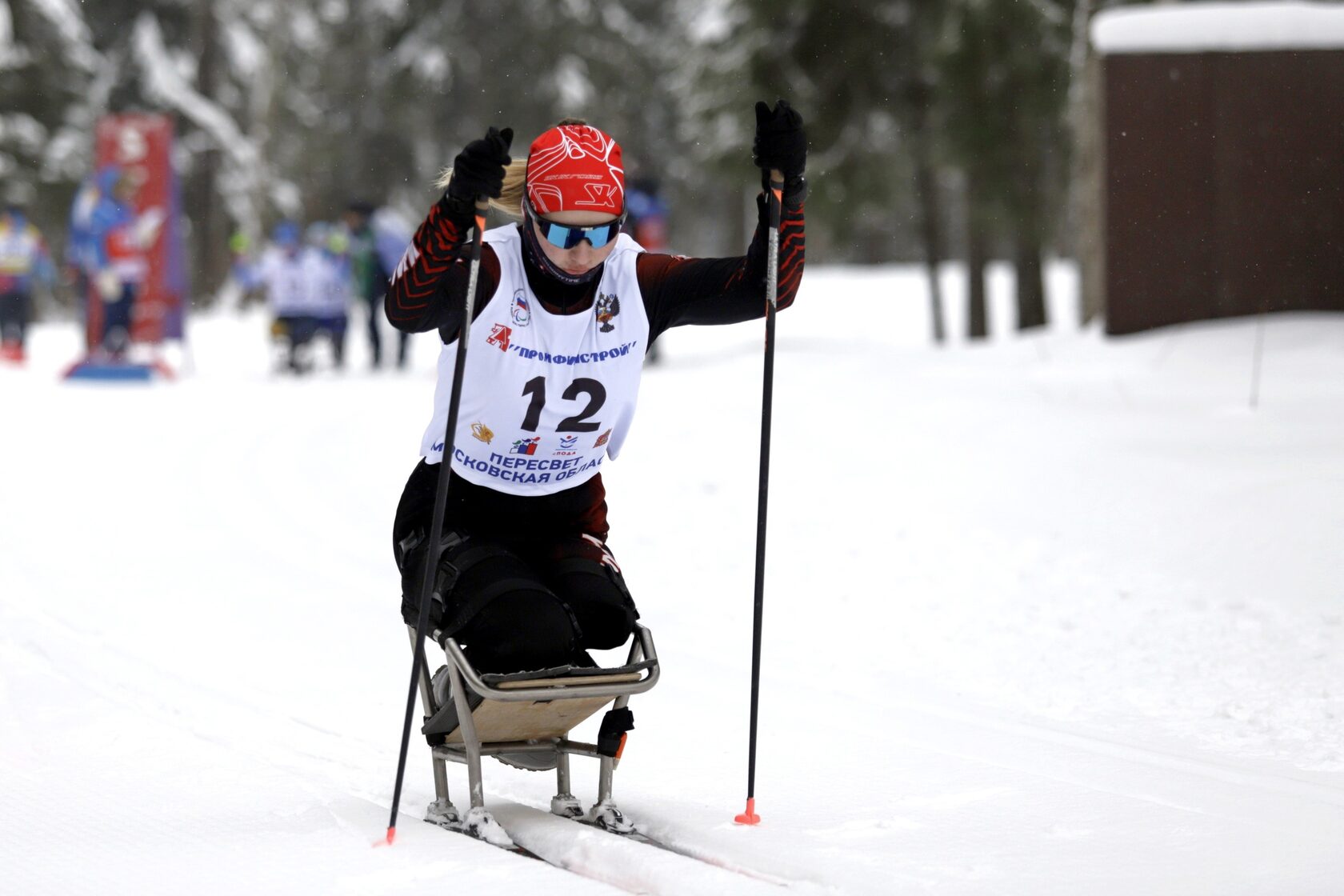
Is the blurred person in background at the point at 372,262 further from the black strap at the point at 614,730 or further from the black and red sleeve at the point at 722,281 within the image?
the black strap at the point at 614,730

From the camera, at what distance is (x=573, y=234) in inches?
151

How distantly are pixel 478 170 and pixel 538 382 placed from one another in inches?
22.3

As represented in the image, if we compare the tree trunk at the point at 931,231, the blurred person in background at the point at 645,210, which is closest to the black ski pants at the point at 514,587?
the blurred person in background at the point at 645,210

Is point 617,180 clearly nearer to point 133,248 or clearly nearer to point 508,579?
point 508,579

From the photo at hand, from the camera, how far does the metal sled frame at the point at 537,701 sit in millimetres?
3787

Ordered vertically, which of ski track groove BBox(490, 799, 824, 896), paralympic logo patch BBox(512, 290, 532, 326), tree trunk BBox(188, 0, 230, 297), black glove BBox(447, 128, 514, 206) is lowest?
ski track groove BBox(490, 799, 824, 896)

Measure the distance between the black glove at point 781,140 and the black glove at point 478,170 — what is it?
2.23ft

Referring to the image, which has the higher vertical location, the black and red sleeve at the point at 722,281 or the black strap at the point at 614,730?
the black and red sleeve at the point at 722,281

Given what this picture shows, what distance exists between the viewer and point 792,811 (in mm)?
4273

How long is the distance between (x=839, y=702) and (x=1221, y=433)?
175 inches

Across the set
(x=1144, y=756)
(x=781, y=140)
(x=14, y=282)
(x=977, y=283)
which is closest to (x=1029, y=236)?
(x=977, y=283)

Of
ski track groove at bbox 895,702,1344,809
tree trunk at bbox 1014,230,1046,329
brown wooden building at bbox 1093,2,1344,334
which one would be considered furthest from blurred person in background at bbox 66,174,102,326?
ski track groove at bbox 895,702,1344,809

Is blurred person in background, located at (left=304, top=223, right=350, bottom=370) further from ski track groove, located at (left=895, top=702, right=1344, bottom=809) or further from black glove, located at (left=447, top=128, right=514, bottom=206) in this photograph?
black glove, located at (left=447, top=128, right=514, bottom=206)

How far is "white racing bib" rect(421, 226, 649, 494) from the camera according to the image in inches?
153
